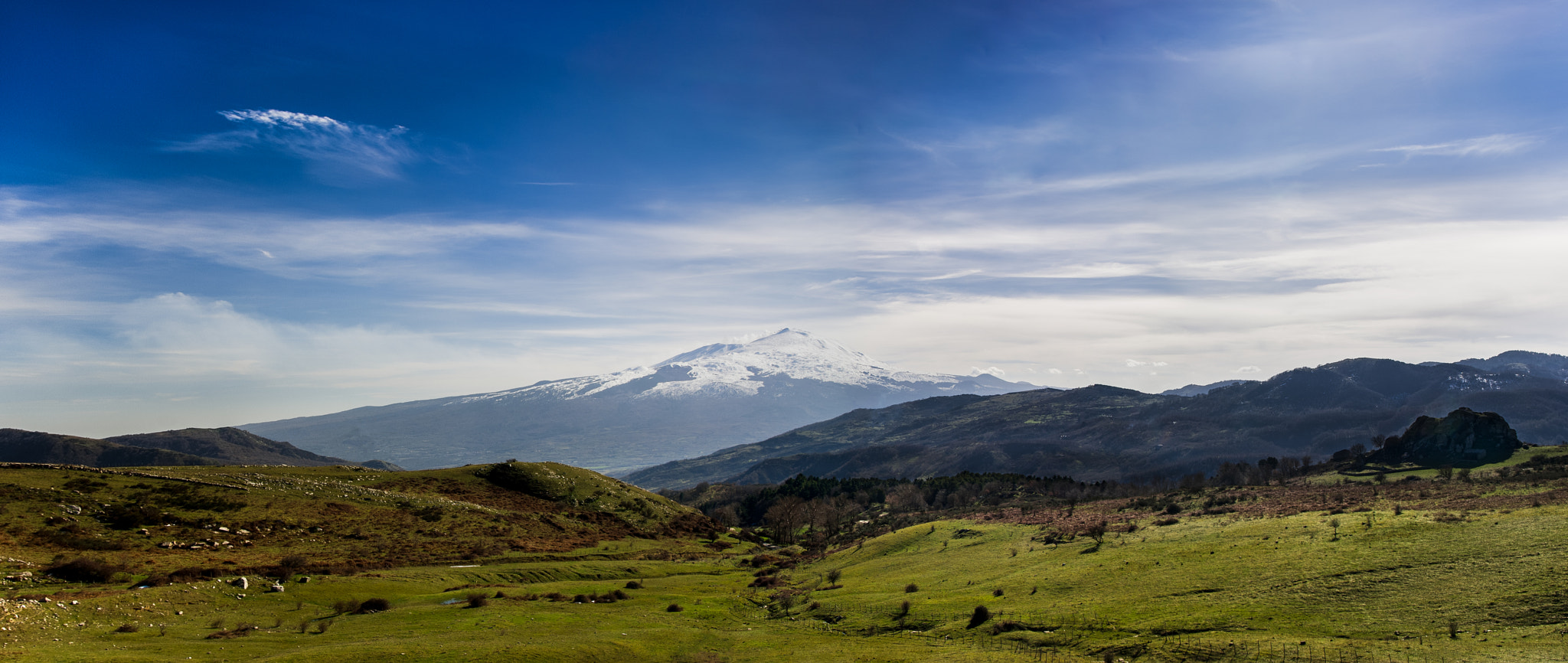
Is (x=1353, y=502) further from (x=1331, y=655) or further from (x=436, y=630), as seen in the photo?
(x=436, y=630)

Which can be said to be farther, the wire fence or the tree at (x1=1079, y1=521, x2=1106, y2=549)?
the tree at (x1=1079, y1=521, x2=1106, y2=549)

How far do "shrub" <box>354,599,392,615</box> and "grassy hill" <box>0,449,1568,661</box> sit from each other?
2.80 ft

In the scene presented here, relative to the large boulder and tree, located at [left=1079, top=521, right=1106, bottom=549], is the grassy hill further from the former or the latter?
the large boulder

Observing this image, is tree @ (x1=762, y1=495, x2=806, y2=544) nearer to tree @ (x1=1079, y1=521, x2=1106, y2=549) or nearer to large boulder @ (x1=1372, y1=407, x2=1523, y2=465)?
tree @ (x1=1079, y1=521, x2=1106, y2=549)

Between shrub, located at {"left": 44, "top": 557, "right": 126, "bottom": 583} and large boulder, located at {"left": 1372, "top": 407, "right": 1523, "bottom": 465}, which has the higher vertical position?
shrub, located at {"left": 44, "top": 557, "right": 126, "bottom": 583}

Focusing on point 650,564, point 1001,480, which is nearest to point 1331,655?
point 650,564

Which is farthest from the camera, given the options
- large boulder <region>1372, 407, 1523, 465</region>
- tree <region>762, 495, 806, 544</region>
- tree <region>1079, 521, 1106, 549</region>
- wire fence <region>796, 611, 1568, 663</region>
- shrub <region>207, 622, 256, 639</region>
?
large boulder <region>1372, 407, 1523, 465</region>

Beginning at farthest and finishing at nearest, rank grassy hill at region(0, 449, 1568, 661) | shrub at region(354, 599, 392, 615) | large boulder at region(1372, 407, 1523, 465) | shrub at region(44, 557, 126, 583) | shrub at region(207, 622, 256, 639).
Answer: large boulder at region(1372, 407, 1523, 465) → shrub at region(354, 599, 392, 615) → shrub at region(44, 557, 126, 583) → shrub at region(207, 622, 256, 639) → grassy hill at region(0, 449, 1568, 661)

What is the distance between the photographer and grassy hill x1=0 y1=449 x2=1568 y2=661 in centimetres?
2844

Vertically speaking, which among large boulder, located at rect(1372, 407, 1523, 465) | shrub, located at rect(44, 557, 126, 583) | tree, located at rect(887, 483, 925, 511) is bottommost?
tree, located at rect(887, 483, 925, 511)

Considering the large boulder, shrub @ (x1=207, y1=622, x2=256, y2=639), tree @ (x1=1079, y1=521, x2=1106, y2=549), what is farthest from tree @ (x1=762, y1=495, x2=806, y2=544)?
the large boulder

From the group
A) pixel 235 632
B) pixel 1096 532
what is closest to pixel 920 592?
pixel 1096 532

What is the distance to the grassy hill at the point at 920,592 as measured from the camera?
93.3 ft

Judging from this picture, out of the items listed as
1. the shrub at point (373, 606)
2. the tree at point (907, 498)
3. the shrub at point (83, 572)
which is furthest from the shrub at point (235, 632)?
the tree at point (907, 498)
